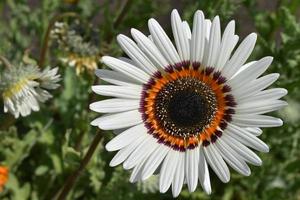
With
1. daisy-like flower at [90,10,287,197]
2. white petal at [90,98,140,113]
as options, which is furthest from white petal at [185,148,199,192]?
white petal at [90,98,140,113]

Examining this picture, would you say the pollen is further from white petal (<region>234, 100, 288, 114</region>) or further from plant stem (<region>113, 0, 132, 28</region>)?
plant stem (<region>113, 0, 132, 28</region>)

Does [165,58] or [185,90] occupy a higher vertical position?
A: [165,58]

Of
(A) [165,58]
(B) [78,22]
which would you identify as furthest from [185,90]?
(B) [78,22]

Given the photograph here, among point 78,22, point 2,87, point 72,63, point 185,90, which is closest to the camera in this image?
point 185,90

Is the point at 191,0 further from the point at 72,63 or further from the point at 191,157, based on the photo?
the point at 191,157

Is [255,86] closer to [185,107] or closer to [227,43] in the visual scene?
[227,43]
